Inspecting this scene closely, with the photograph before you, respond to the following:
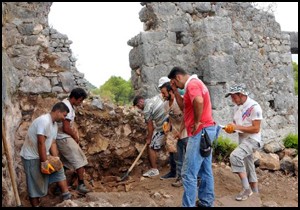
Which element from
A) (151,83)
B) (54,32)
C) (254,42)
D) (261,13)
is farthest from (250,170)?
(54,32)

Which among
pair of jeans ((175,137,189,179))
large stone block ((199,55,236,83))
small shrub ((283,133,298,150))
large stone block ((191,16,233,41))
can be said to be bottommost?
small shrub ((283,133,298,150))

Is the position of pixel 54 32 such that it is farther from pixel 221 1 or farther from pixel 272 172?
pixel 272 172

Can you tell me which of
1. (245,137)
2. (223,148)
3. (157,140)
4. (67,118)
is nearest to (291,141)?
(223,148)

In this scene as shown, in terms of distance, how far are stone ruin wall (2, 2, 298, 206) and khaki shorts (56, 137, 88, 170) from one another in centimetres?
63

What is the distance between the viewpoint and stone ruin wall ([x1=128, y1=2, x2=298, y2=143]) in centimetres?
639

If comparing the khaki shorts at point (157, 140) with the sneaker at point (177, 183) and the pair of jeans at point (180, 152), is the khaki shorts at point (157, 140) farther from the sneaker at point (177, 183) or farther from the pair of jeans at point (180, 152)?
the sneaker at point (177, 183)

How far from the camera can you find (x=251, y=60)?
7.20 m

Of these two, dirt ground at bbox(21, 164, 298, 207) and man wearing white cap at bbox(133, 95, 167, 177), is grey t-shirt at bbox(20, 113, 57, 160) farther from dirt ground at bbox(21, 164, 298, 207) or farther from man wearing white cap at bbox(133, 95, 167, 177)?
man wearing white cap at bbox(133, 95, 167, 177)

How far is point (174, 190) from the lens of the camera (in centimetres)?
512

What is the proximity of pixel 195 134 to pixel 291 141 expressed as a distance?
3.59 meters

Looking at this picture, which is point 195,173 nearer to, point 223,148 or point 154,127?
point 154,127

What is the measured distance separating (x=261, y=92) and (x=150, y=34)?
259 centimetres

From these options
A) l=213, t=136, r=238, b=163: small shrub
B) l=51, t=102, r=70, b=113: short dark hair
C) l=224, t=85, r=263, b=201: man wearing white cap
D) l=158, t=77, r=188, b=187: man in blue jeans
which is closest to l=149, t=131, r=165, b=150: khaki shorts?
l=158, t=77, r=188, b=187: man in blue jeans

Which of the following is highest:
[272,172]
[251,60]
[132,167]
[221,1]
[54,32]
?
[54,32]
